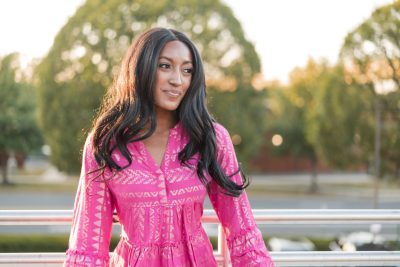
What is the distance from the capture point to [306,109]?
25.5 metres

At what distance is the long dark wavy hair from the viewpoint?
65.5 inches

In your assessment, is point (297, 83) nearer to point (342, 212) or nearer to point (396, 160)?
point (396, 160)

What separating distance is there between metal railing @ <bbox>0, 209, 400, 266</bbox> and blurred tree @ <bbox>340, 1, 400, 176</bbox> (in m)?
11.4

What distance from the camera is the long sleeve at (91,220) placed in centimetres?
166

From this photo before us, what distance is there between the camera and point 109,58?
52.5 ft

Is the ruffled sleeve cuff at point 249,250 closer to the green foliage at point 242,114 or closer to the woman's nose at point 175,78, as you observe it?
the woman's nose at point 175,78

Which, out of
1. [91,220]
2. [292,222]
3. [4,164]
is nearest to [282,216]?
[292,222]

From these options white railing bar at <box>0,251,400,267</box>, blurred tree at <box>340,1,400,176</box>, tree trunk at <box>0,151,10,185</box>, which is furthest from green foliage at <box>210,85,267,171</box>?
white railing bar at <box>0,251,400,267</box>

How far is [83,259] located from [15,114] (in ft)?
69.3

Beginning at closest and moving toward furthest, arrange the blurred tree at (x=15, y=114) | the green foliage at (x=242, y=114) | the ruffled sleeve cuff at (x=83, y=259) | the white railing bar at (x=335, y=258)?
the ruffled sleeve cuff at (x=83, y=259) → the white railing bar at (x=335, y=258) → the green foliage at (x=242, y=114) → the blurred tree at (x=15, y=114)

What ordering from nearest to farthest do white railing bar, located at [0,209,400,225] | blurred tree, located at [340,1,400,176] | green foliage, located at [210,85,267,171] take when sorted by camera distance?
white railing bar, located at [0,209,400,225] → blurred tree, located at [340,1,400,176] → green foliage, located at [210,85,267,171]

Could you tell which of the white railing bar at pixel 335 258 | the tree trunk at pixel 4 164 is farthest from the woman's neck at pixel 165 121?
the tree trunk at pixel 4 164

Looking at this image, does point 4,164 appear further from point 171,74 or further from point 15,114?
point 171,74

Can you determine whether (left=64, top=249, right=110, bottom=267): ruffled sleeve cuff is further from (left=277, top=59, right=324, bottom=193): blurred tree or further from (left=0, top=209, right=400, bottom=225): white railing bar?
(left=277, top=59, right=324, bottom=193): blurred tree
